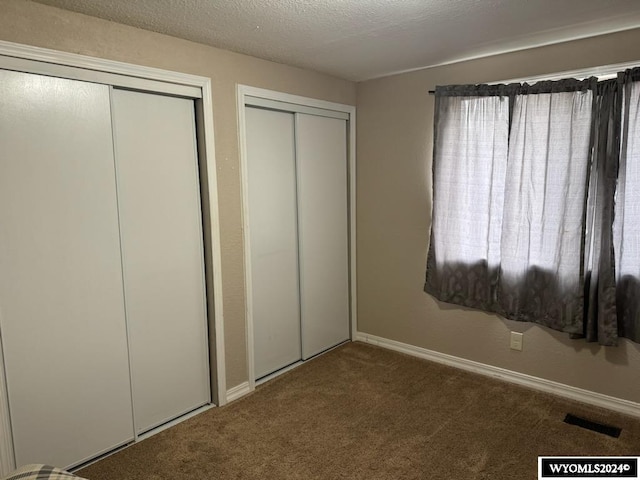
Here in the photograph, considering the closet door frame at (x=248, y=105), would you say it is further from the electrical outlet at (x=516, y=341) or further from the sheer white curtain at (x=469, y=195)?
the electrical outlet at (x=516, y=341)

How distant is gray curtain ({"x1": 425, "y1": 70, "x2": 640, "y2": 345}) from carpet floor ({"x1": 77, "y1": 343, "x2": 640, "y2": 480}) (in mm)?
573

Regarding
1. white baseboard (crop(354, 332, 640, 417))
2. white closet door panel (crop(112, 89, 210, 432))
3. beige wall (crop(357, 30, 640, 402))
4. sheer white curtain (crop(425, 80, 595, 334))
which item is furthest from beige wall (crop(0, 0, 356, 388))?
white baseboard (crop(354, 332, 640, 417))

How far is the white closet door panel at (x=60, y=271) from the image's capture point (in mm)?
2018

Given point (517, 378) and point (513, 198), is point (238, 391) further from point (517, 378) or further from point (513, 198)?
point (513, 198)

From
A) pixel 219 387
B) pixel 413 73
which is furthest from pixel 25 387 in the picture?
pixel 413 73

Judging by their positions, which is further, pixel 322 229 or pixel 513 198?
pixel 322 229

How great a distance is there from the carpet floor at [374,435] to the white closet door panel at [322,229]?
577 mm

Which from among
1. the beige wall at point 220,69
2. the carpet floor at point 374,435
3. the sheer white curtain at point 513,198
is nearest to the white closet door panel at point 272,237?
the beige wall at point 220,69

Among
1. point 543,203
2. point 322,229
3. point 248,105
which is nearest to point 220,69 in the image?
point 248,105

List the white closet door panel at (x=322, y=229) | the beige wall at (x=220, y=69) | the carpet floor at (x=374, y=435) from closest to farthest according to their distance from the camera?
the beige wall at (x=220, y=69) → the carpet floor at (x=374, y=435) → the white closet door panel at (x=322, y=229)

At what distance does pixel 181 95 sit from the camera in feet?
8.49

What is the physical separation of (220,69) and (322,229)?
146 centimetres

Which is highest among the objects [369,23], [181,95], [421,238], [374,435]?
[369,23]

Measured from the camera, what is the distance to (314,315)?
3.65 meters
